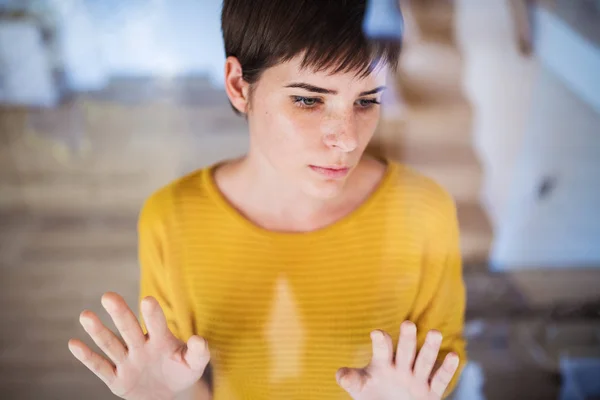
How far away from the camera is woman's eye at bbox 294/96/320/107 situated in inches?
19.7

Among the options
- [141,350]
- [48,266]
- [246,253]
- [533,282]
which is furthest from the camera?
[533,282]

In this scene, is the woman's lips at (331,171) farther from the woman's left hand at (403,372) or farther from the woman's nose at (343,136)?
the woman's left hand at (403,372)

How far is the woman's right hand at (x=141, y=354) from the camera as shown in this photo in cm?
48

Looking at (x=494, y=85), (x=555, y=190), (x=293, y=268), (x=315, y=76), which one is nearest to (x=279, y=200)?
(x=293, y=268)

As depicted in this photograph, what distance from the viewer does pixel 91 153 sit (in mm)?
715

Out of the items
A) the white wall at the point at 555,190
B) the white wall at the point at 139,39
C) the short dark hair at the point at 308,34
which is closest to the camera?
the short dark hair at the point at 308,34

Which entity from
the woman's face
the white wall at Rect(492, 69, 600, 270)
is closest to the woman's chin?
the woman's face

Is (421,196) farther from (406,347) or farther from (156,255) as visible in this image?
(156,255)

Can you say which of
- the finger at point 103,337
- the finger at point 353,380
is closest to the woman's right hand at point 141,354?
the finger at point 103,337

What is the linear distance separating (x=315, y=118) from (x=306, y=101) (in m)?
0.02

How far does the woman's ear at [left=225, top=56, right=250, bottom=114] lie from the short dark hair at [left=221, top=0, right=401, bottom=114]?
1.2 inches

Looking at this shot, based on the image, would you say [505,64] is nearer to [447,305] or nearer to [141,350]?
[447,305]

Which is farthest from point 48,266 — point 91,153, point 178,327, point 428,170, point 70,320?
point 428,170

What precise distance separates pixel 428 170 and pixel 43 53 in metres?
0.50
